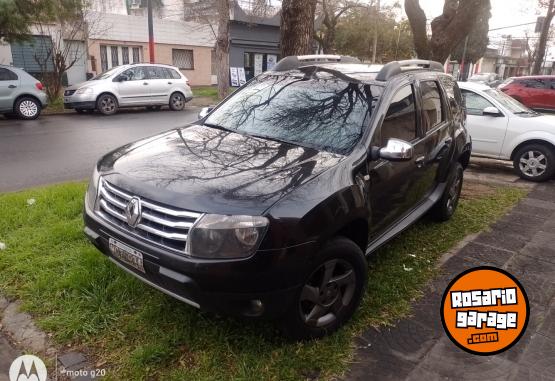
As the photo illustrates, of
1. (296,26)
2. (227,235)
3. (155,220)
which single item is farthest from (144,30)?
(227,235)

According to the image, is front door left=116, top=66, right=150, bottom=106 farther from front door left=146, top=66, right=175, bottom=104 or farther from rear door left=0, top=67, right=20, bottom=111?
rear door left=0, top=67, right=20, bottom=111

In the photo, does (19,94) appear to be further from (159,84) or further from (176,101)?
(176,101)

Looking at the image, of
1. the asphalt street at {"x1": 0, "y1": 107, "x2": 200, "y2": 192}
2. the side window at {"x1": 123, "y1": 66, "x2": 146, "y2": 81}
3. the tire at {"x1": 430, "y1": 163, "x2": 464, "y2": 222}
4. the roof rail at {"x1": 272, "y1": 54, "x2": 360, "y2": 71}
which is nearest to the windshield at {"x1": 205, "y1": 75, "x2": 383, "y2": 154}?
the roof rail at {"x1": 272, "y1": 54, "x2": 360, "y2": 71}

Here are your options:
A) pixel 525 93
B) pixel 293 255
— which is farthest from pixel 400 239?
pixel 525 93

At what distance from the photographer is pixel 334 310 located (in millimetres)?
2986

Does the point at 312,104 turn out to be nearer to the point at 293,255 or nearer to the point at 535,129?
the point at 293,255

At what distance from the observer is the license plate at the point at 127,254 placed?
2.63 metres

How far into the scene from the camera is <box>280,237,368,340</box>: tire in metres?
2.71

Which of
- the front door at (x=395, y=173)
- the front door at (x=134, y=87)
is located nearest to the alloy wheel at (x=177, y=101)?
the front door at (x=134, y=87)

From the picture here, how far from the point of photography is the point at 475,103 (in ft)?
26.4

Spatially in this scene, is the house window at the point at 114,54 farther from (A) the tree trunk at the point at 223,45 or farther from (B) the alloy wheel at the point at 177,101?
(B) the alloy wheel at the point at 177,101

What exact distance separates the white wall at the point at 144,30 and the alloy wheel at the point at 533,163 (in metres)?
20.6

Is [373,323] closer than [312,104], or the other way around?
[373,323]

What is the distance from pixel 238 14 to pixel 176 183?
27.7 m
